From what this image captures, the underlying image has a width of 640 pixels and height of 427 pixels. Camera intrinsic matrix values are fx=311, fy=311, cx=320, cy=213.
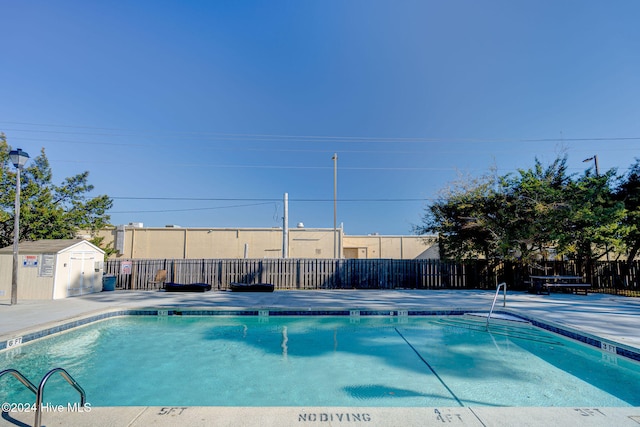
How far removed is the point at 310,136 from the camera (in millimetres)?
19578

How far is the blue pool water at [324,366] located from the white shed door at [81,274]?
4406 mm

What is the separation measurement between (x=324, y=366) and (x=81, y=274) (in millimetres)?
10064

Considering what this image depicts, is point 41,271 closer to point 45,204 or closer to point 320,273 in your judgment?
point 45,204

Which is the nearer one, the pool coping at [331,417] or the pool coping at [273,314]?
the pool coping at [331,417]

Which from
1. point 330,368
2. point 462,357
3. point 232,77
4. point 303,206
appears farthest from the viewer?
point 303,206

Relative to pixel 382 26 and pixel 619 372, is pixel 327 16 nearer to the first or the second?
pixel 382 26

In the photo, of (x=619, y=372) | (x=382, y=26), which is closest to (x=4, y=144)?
(x=382, y=26)

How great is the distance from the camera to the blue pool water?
139 inches

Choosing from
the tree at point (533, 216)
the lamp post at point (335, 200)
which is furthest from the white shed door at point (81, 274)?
the tree at point (533, 216)

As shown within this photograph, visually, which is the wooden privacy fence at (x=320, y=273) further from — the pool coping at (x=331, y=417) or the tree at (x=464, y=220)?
the pool coping at (x=331, y=417)

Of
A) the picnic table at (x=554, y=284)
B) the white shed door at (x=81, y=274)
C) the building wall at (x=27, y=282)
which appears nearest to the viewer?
the building wall at (x=27, y=282)

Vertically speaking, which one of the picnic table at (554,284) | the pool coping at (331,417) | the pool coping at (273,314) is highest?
the picnic table at (554,284)

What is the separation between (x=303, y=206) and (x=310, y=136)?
4.84 m

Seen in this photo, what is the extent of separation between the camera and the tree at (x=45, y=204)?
1223 cm
